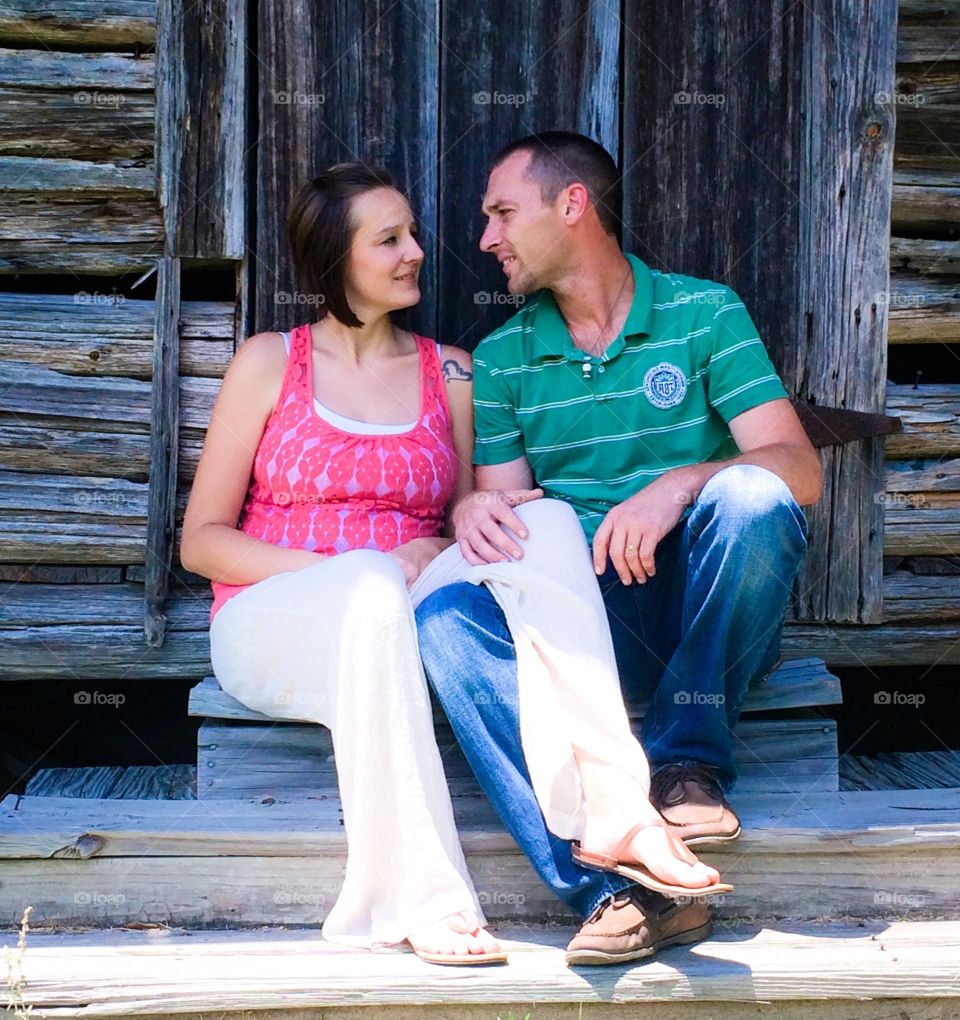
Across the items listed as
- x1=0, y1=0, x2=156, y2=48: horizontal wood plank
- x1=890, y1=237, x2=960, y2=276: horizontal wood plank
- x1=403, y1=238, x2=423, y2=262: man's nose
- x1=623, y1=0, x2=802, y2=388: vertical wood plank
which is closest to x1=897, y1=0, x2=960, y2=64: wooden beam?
x1=623, y1=0, x2=802, y2=388: vertical wood plank

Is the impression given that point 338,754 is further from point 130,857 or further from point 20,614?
point 20,614

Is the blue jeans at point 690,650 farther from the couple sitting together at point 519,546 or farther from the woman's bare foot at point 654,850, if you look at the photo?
the woman's bare foot at point 654,850

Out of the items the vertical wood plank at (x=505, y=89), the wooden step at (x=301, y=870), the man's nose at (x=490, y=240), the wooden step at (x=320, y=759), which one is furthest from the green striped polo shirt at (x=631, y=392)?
the wooden step at (x=301, y=870)

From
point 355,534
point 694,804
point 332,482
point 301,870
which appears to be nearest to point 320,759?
point 301,870

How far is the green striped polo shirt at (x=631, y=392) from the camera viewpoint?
3.17 metres

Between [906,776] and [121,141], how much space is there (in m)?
2.92

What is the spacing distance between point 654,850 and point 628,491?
1062 mm

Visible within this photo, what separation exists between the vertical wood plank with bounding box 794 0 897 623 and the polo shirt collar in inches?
27.0

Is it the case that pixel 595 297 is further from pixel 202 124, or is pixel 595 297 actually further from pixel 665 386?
pixel 202 124

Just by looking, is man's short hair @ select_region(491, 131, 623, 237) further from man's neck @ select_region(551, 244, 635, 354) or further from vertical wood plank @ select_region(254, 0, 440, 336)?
vertical wood plank @ select_region(254, 0, 440, 336)

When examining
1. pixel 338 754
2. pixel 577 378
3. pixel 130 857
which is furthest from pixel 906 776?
pixel 130 857

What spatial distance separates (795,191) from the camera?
12.2 ft

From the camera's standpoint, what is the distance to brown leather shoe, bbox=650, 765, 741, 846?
262 centimetres

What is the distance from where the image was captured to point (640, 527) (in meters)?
2.80
